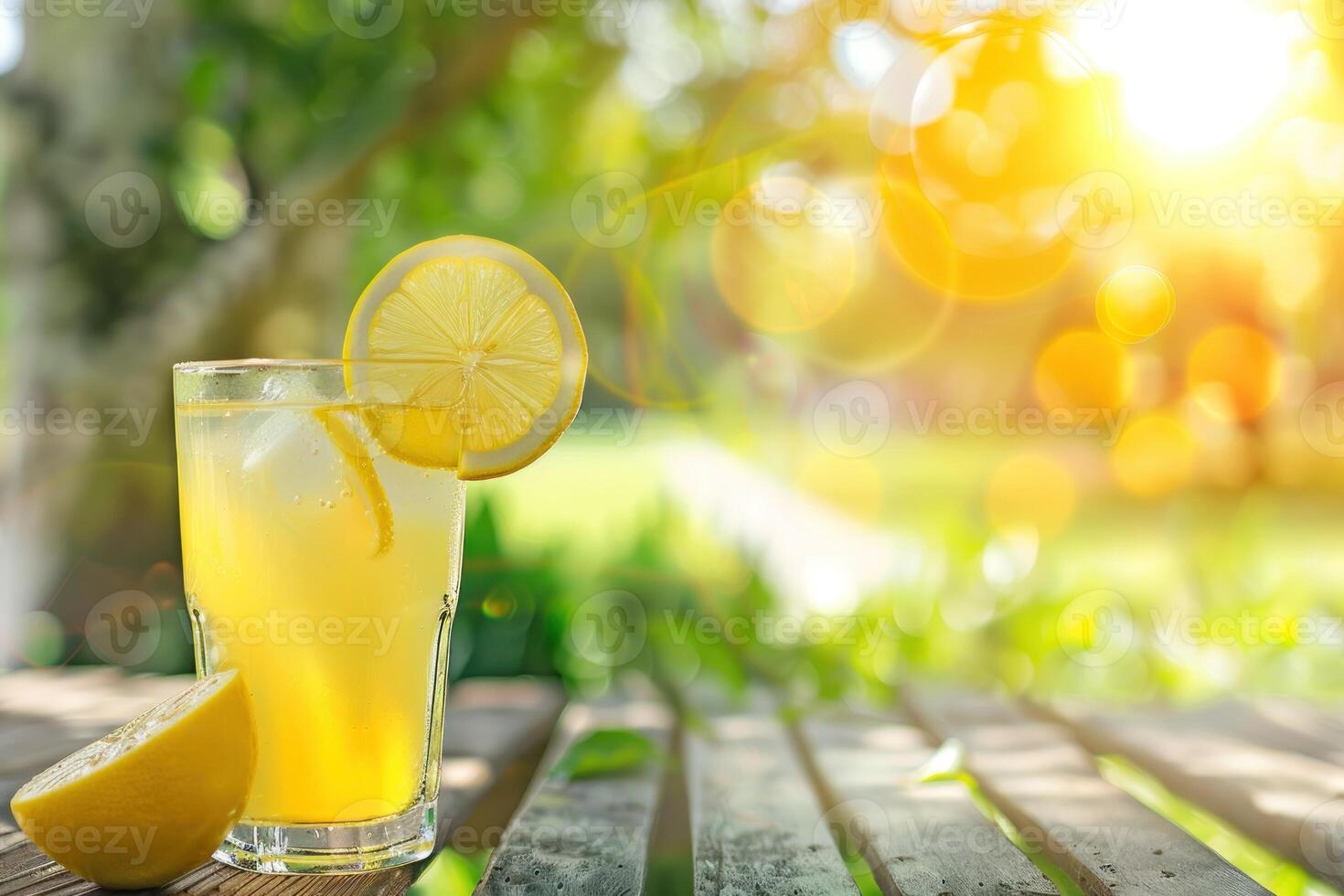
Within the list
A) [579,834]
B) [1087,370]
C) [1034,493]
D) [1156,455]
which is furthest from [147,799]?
[1034,493]

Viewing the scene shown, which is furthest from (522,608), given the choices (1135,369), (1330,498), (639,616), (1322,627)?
(1330,498)

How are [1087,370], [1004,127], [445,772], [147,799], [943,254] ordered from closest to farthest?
[147,799] → [445,772] → [1004,127] → [943,254] → [1087,370]

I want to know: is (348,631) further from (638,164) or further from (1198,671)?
(638,164)

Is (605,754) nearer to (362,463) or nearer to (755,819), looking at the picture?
(755,819)

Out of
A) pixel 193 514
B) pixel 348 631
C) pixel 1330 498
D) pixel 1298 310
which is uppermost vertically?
pixel 1298 310

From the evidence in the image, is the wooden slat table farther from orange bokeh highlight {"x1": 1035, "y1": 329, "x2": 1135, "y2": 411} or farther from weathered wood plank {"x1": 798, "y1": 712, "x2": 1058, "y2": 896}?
orange bokeh highlight {"x1": 1035, "y1": 329, "x2": 1135, "y2": 411}
